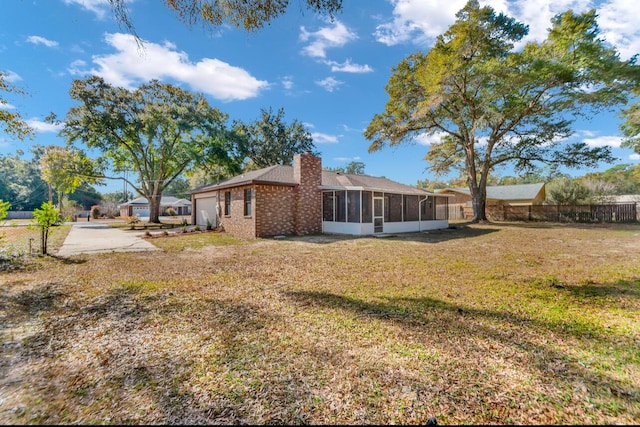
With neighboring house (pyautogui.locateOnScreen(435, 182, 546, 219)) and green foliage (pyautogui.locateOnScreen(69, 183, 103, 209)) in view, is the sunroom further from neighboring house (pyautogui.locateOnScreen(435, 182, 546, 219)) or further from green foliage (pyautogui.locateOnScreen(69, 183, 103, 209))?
green foliage (pyautogui.locateOnScreen(69, 183, 103, 209))

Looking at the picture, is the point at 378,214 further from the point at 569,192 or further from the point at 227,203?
the point at 569,192

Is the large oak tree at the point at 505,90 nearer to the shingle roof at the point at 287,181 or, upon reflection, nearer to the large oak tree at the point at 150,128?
the shingle roof at the point at 287,181

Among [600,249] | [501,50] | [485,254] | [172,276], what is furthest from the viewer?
[501,50]

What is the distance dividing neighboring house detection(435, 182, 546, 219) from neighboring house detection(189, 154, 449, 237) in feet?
54.4

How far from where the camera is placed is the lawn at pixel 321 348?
6.21 feet

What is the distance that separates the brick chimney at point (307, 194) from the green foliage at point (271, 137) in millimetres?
16640

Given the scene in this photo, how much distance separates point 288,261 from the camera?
7.15 metres

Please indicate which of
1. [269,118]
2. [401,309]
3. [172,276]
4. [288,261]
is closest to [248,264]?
[288,261]

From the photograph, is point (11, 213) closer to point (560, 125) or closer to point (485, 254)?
point (485, 254)

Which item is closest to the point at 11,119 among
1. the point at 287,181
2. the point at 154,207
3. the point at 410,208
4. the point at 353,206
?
the point at 287,181

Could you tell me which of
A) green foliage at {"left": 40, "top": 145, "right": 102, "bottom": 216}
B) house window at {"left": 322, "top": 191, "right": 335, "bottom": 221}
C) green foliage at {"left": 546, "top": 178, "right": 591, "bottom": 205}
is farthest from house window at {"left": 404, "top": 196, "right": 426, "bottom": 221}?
green foliage at {"left": 40, "top": 145, "right": 102, "bottom": 216}

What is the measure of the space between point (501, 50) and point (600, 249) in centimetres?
1461

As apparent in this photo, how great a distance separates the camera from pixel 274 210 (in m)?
12.4

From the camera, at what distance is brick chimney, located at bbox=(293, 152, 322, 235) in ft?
43.1
